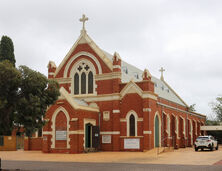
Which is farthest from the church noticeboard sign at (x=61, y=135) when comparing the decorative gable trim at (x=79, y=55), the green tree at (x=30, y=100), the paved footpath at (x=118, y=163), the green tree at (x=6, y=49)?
the green tree at (x=30, y=100)

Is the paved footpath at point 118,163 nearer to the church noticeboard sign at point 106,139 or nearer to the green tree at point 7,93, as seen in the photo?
the green tree at point 7,93

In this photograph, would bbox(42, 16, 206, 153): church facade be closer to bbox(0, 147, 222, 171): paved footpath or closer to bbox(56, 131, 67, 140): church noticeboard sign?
bbox(56, 131, 67, 140): church noticeboard sign

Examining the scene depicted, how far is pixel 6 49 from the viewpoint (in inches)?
1702

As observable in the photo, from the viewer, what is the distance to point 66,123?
34.5 meters

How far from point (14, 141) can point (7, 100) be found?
81.3ft

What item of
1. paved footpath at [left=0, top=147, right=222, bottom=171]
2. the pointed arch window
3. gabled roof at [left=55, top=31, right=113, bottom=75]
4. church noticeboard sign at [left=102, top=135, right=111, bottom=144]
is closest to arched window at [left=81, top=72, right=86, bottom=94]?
the pointed arch window

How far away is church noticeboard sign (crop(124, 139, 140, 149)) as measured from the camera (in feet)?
117

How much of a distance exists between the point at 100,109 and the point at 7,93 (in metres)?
20.0

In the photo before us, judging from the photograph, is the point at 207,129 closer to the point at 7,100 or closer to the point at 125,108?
the point at 125,108

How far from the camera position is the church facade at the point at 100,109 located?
1362 inches

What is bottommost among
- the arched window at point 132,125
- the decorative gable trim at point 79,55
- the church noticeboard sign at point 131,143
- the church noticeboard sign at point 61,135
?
the church noticeboard sign at point 131,143

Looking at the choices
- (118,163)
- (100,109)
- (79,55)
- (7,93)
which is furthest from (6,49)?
(118,163)

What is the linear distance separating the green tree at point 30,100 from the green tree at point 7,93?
41 cm

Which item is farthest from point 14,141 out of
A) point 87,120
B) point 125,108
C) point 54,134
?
point 125,108
